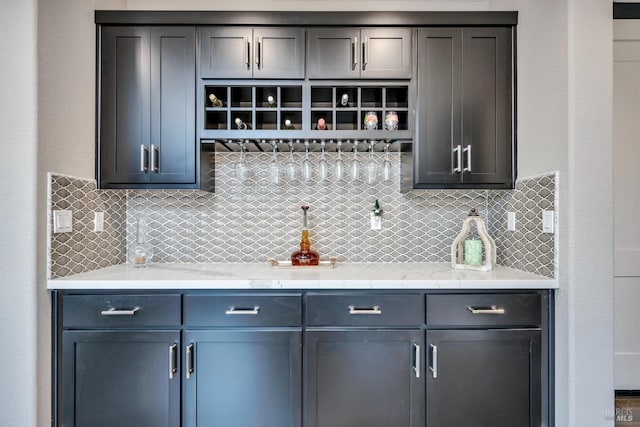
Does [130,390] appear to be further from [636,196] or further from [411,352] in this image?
[636,196]

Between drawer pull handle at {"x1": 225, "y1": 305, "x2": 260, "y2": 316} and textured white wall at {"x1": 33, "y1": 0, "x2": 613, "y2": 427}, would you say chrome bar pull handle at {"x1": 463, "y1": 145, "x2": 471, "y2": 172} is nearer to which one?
textured white wall at {"x1": 33, "y1": 0, "x2": 613, "y2": 427}

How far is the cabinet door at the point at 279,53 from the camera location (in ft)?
5.96

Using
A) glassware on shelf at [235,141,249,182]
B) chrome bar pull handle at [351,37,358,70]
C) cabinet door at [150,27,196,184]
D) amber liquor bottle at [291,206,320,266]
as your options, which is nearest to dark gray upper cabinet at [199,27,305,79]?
cabinet door at [150,27,196,184]

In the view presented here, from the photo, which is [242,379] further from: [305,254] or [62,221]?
[62,221]

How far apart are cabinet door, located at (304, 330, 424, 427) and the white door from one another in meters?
1.82

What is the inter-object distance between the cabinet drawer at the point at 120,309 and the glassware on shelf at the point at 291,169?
0.95 metres

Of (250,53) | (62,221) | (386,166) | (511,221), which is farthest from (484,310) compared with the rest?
(62,221)

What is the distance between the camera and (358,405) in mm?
1477

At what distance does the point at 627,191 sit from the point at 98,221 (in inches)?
139

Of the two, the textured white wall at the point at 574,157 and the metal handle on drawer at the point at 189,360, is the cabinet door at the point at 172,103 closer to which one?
the textured white wall at the point at 574,157

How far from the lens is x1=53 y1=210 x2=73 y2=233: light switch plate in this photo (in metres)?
1.53

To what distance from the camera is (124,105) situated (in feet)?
5.99
